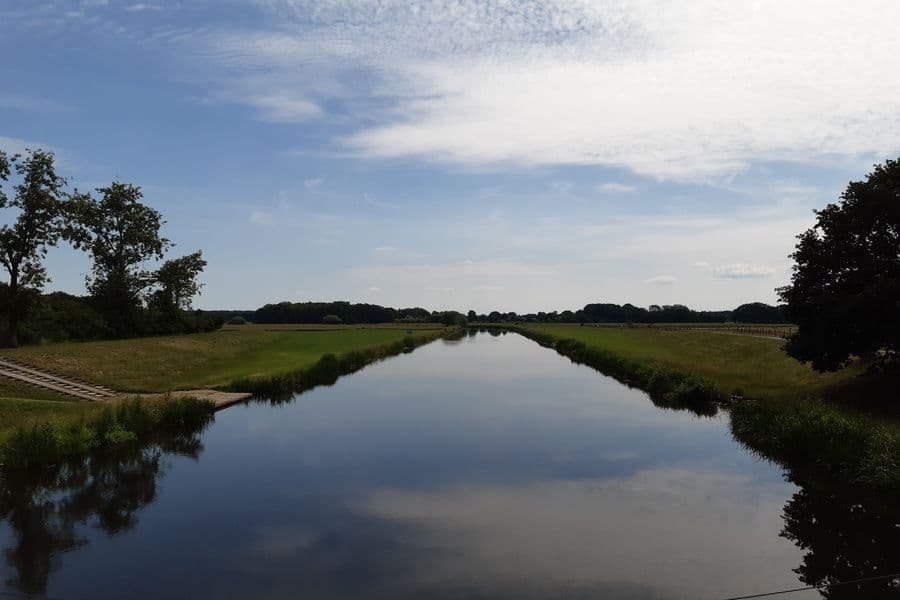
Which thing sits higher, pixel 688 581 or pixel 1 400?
pixel 1 400

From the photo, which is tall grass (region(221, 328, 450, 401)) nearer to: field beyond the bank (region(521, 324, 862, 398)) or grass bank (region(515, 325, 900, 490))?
grass bank (region(515, 325, 900, 490))

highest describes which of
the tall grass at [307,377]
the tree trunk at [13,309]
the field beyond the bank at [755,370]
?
the tree trunk at [13,309]

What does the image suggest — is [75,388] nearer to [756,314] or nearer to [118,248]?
[118,248]

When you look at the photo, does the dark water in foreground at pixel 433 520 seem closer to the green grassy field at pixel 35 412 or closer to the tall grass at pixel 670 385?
the green grassy field at pixel 35 412

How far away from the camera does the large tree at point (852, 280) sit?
23812mm

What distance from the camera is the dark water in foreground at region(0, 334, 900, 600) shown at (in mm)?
11633

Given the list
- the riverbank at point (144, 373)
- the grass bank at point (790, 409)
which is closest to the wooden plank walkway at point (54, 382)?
the riverbank at point (144, 373)

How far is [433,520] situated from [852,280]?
21.4 metres

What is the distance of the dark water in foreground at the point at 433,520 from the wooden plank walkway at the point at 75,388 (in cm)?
614

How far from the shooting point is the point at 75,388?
31031 mm

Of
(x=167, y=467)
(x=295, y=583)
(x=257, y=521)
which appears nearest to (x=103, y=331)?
(x=167, y=467)

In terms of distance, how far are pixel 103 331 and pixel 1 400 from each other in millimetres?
34791

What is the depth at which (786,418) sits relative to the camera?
875 inches

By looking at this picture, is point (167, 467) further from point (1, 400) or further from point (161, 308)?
point (161, 308)
